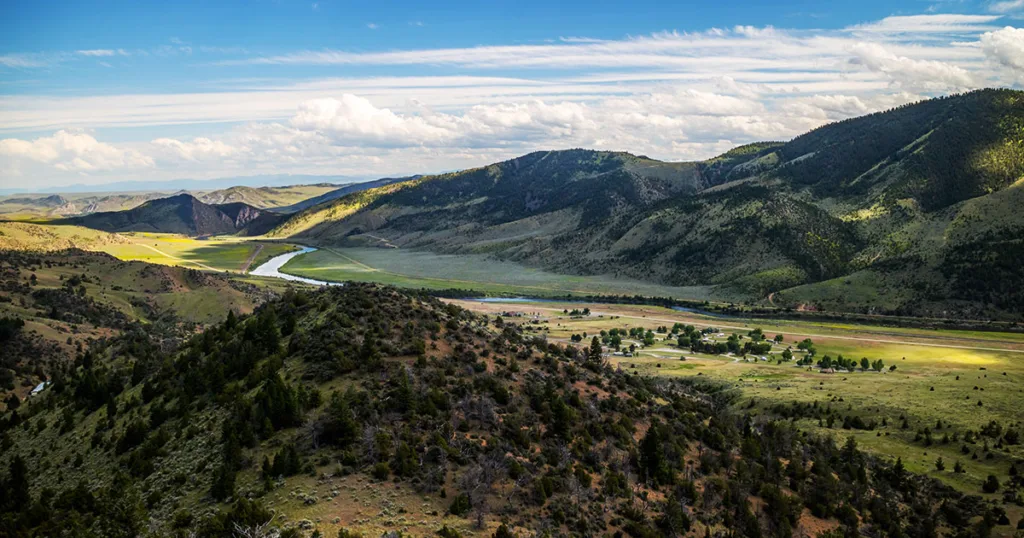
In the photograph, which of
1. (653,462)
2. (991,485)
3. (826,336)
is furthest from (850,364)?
(653,462)

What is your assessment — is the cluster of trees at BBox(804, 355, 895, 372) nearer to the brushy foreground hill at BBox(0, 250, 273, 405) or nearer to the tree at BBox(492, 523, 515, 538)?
the tree at BBox(492, 523, 515, 538)

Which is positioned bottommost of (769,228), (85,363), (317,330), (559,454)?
(85,363)

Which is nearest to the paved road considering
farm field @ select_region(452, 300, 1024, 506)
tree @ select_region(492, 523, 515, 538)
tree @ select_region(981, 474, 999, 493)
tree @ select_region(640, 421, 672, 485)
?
farm field @ select_region(452, 300, 1024, 506)

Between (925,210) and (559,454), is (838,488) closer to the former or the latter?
(559,454)

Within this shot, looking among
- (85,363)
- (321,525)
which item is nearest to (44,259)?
(85,363)

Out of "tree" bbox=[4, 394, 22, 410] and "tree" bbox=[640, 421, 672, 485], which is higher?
"tree" bbox=[640, 421, 672, 485]

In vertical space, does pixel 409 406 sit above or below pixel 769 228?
below
